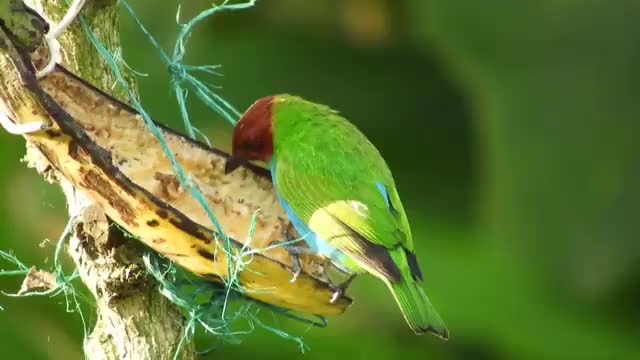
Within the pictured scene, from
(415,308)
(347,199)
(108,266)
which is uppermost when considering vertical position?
(108,266)

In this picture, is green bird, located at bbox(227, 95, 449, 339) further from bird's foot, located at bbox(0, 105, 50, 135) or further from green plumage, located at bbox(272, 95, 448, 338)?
bird's foot, located at bbox(0, 105, 50, 135)

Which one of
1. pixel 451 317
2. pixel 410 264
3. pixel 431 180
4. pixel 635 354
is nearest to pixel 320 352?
pixel 451 317

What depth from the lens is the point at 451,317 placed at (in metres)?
3.06

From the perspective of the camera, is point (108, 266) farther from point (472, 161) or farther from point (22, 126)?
point (472, 161)

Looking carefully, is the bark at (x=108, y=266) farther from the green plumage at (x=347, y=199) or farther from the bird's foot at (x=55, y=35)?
the green plumage at (x=347, y=199)

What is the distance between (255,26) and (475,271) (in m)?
0.96

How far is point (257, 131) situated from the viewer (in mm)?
2014

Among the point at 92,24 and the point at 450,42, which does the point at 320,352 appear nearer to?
the point at 450,42

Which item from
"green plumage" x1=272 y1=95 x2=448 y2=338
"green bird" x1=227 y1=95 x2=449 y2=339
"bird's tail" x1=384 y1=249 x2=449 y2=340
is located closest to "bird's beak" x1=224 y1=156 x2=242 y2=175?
"green bird" x1=227 y1=95 x2=449 y2=339

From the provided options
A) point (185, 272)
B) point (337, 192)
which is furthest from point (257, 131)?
point (185, 272)

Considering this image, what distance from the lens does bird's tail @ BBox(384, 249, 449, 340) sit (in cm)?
184

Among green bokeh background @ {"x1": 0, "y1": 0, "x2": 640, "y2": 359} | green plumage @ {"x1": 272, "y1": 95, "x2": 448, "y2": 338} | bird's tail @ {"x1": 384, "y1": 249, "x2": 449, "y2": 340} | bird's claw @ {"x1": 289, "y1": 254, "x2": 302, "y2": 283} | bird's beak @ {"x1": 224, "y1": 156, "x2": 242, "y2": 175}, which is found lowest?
green bokeh background @ {"x1": 0, "y1": 0, "x2": 640, "y2": 359}

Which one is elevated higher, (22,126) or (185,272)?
(22,126)

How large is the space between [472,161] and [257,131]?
142 centimetres
